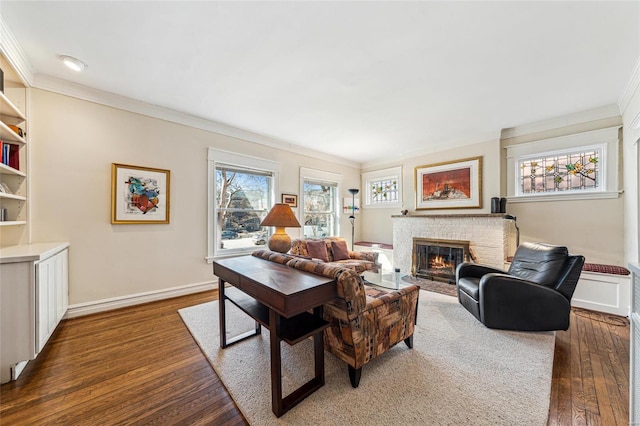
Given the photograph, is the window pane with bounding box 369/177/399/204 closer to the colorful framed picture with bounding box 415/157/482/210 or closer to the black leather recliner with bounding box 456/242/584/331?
the colorful framed picture with bounding box 415/157/482/210

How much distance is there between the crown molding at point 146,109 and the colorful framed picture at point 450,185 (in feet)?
8.99

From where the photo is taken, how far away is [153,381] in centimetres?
171

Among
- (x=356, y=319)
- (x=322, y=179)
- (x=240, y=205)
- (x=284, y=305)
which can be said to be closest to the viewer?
(x=284, y=305)

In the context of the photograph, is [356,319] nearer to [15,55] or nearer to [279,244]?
[279,244]

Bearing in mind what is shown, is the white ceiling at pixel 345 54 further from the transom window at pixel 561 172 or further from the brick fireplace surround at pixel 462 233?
the brick fireplace surround at pixel 462 233

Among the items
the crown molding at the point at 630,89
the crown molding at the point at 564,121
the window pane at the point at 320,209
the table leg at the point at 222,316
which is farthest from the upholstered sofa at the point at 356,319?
the crown molding at the point at 564,121

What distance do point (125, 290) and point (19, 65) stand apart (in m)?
2.48

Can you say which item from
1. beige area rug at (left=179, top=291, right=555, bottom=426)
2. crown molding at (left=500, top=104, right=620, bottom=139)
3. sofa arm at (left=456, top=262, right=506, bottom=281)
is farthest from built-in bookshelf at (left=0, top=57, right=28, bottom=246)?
crown molding at (left=500, top=104, right=620, bottom=139)

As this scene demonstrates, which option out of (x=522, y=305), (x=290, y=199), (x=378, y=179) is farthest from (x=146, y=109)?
(x=522, y=305)

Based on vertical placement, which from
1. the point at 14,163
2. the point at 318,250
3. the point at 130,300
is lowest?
the point at 130,300

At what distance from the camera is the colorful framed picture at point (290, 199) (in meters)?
4.63

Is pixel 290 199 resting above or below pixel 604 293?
above

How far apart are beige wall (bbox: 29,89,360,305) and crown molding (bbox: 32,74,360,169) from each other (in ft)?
0.22

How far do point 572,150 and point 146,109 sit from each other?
596 cm
